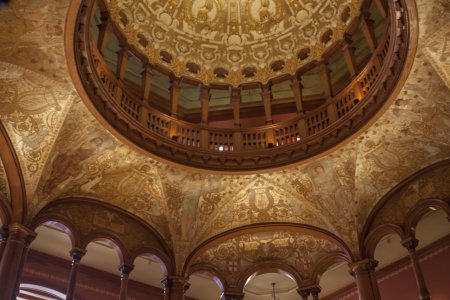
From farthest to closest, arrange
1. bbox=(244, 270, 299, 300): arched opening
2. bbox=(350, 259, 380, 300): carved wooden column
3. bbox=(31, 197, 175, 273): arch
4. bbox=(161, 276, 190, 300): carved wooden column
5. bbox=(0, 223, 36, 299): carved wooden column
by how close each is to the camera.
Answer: bbox=(244, 270, 299, 300): arched opening
bbox=(161, 276, 190, 300): carved wooden column
bbox=(31, 197, 175, 273): arch
bbox=(350, 259, 380, 300): carved wooden column
bbox=(0, 223, 36, 299): carved wooden column

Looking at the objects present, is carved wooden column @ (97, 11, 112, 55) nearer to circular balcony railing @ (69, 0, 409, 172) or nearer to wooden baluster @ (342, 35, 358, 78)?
circular balcony railing @ (69, 0, 409, 172)

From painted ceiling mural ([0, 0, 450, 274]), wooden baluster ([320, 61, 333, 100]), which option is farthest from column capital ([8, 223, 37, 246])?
wooden baluster ([320, 61, 333, 100])

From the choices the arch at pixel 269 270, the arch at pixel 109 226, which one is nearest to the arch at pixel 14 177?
the arch at pixel 109 226

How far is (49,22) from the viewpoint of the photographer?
9.25 meters

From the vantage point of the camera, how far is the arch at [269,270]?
42.8 ft

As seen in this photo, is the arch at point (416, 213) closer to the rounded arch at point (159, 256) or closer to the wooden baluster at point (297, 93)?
the wooden baluster at point (297, 93)

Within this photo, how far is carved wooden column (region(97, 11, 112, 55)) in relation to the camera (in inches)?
474

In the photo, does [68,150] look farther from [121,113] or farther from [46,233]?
[46,233]

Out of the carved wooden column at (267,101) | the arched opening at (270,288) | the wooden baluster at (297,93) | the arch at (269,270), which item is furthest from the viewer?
the arched opening at (270,288)

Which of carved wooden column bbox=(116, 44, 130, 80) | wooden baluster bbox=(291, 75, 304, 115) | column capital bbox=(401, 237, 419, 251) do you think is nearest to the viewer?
column capital bbox=(401, 237, 419, 251)

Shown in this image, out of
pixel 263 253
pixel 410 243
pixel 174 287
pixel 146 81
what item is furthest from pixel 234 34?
pixel 410 243

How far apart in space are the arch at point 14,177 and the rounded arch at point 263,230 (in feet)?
12.7

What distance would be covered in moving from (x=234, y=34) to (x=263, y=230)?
17.1ft

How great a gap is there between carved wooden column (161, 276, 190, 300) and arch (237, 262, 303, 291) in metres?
1.63
